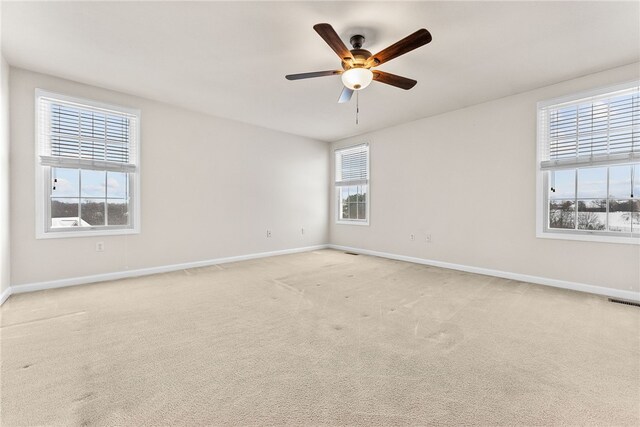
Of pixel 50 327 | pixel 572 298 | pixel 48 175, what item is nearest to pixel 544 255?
pixel 572 298

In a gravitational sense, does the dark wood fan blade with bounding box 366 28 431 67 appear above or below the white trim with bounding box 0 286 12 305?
above

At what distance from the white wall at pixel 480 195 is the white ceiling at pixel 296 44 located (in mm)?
424

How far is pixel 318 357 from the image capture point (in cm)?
187

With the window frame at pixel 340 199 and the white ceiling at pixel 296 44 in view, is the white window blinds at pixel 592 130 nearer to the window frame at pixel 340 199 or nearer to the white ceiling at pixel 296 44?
the white ceiling at pixel 296 44

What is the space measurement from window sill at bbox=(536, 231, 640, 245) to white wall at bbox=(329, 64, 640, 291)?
56 millimetres

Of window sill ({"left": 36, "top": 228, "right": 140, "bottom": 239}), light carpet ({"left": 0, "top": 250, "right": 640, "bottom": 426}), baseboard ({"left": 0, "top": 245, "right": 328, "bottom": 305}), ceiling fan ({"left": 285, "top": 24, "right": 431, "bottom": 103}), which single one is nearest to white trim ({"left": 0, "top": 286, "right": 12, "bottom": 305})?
baseboard ({"left": 0, "top": 245, "right": 328, "bottom": 305})

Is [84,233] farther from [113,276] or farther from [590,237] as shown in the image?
[590,237]

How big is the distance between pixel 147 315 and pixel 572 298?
448cm

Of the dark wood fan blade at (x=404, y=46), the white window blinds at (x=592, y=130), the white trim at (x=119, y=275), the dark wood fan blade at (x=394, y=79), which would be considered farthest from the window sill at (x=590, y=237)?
the white trim at (x=119, y=275)

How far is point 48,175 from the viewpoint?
338 cm

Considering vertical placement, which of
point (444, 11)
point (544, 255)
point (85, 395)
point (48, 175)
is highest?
point (444, 11)

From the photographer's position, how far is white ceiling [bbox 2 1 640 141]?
7.17 ft

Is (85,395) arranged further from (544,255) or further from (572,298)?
(544,255)

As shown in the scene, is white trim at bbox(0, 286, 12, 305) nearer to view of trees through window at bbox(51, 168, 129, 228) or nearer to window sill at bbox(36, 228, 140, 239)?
window sill at bbox(36, 228, 140, 239)
